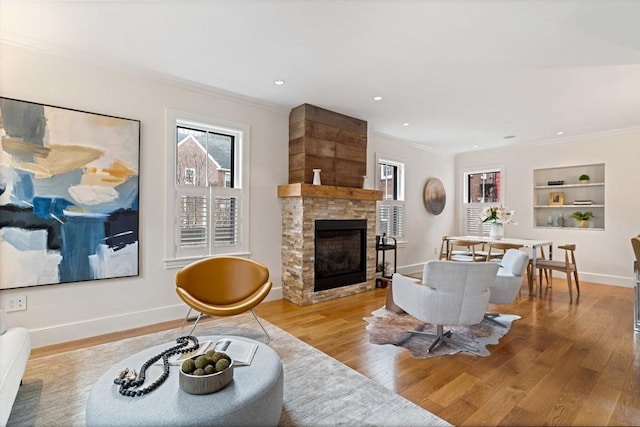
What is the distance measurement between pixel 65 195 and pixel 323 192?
2.76 meters

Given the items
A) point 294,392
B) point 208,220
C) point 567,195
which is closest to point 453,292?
point 294,392

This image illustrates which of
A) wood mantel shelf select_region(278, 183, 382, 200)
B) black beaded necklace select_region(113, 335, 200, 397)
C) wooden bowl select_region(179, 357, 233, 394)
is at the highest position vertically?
wood mantel shelf select_region(278, 183, 382, 200)

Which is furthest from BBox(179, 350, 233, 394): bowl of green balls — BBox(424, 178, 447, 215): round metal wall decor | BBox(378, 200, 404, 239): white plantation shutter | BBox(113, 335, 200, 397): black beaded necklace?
BBox(424, 178, 447, 215): round metal wall decor

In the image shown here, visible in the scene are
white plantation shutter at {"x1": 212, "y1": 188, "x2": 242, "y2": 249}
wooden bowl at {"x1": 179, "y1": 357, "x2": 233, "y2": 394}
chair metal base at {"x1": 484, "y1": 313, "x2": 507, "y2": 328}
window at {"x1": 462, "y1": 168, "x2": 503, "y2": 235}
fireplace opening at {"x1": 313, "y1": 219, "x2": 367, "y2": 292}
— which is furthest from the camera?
window at {"x1": 462, "y1": 168, "x2": 503, "y2": 235}

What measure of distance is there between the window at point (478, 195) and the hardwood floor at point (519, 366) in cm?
321

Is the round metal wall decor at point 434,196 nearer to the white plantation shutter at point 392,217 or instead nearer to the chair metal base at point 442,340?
the white plantation shutter at point 392,217

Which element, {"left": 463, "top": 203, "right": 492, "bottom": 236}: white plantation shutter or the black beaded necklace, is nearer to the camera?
the black beaded necklace

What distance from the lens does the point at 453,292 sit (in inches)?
106

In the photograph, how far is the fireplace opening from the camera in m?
4.47

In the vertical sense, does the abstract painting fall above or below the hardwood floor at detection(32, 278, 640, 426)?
above

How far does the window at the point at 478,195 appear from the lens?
6879 millimetres

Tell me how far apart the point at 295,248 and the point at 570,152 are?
17.7ft

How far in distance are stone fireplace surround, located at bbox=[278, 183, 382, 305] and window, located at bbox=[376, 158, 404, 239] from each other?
1.33 m

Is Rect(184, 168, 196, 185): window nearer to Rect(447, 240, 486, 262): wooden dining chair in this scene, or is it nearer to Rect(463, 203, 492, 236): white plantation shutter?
Rect(447, 240, 486, 262): wooden dining chair
